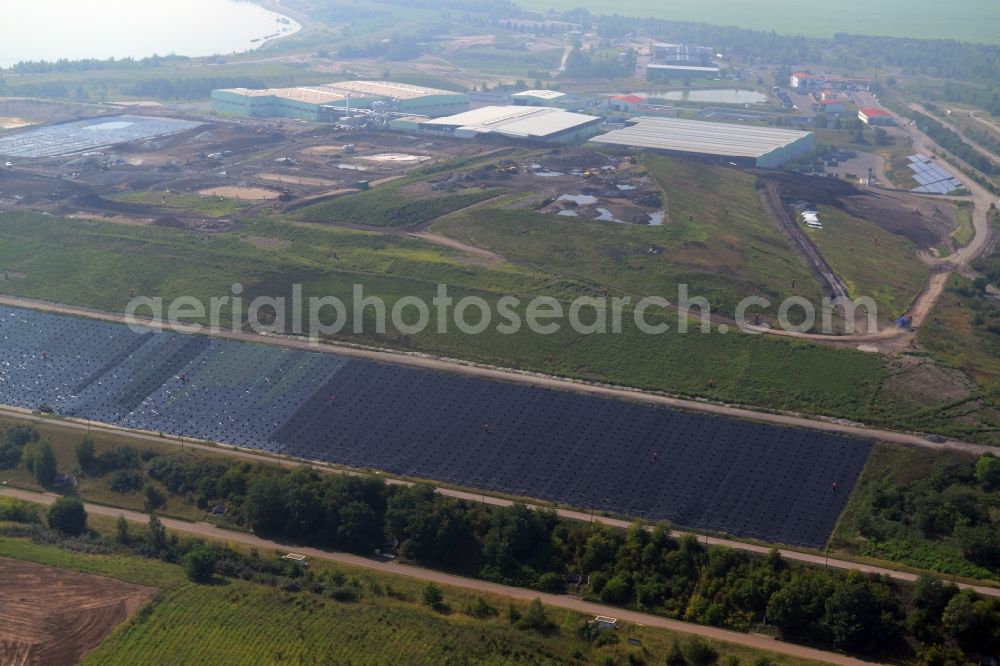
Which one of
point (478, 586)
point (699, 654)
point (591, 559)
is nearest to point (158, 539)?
point (478, 586)

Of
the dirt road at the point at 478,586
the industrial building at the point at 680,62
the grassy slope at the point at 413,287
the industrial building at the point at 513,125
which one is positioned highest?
the industrial building at the point at 680,62

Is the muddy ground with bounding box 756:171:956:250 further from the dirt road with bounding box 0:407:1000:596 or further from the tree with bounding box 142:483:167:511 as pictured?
the tree with bounding box 142:483:167:511

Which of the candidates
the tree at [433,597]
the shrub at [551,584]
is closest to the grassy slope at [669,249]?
the shrub at [551,584]

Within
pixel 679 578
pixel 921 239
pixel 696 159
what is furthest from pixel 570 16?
pixel 679 578

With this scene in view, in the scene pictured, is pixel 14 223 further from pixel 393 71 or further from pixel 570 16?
pixel 570 16

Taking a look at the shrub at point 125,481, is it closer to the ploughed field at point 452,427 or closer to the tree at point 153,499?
the tree at point 153,499

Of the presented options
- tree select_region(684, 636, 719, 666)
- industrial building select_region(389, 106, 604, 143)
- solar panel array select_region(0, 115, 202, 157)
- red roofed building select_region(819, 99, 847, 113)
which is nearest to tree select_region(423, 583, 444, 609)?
tree select_region(684, 636, 719, 666)
